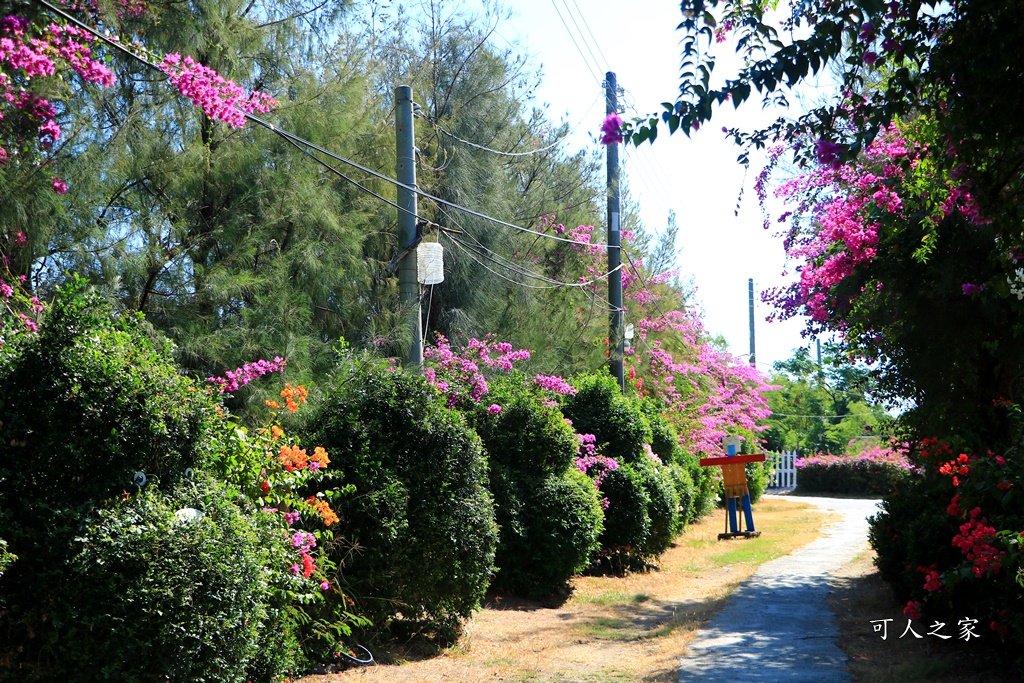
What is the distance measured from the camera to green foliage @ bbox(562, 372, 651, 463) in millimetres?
12766

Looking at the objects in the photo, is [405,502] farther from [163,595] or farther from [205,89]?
[205,89]

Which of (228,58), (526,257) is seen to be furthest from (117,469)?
(526,257)

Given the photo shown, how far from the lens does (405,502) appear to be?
709 centimetres

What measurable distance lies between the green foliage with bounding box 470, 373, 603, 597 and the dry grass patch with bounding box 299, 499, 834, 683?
1.32 ft

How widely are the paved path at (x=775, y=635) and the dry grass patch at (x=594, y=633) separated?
0.68 feet

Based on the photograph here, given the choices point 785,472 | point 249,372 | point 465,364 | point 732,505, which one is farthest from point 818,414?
point 249,372

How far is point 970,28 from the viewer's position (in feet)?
16.8

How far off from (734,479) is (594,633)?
7.70m

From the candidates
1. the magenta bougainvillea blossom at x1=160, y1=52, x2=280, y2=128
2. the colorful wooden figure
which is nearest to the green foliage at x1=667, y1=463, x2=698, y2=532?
the colorful wooden figure

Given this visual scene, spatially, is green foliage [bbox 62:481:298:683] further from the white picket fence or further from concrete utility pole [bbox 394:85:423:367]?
the white picket fence

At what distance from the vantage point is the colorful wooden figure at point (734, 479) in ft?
50.4

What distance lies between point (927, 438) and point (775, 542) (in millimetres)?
8072

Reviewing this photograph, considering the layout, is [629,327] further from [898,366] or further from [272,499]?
[272,499]

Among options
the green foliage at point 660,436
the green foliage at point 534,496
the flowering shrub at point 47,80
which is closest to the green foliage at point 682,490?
the green foliage at point 660,436
